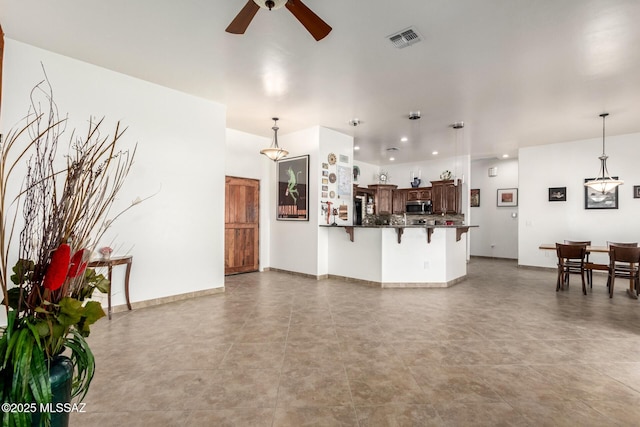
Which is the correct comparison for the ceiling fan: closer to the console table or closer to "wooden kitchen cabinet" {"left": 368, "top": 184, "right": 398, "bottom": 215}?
the console table

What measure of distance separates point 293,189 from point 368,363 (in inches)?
170

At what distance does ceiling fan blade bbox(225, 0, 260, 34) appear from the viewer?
2177 mm

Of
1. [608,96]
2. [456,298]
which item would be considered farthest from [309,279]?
[608,96]

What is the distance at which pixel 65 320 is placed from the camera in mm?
1079

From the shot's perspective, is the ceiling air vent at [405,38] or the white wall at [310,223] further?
the white wall at [310,223]

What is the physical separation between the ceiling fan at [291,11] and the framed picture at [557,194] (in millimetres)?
7385

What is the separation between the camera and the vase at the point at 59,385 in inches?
43.9

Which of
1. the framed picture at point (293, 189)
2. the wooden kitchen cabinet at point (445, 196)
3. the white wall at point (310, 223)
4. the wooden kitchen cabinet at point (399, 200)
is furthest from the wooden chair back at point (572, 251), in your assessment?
the wooden kitchen cabinet at point (399, 200)

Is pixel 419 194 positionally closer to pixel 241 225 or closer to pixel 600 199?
pixel 600 199

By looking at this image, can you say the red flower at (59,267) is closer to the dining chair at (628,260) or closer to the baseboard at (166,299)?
the baseboard at (166,299)

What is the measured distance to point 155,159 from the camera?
422cm

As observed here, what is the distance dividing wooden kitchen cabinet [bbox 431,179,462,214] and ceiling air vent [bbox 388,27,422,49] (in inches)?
236

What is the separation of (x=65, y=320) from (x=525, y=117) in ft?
21.7

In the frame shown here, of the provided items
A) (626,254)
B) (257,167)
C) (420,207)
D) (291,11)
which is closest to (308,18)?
(291,11)
